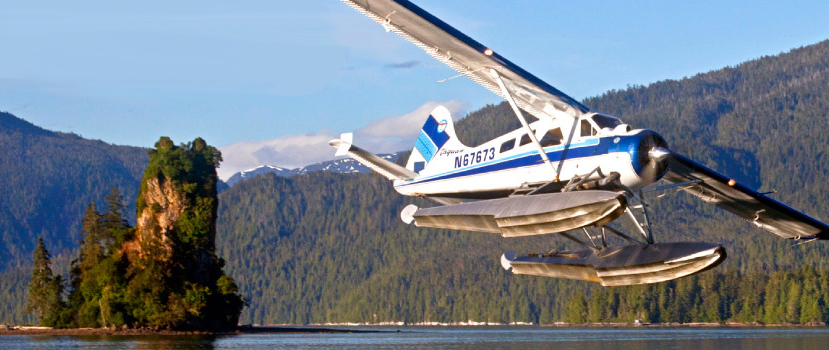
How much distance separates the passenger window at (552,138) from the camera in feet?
98.3

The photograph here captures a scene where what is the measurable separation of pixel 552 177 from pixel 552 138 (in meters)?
1.29

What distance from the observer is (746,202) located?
35.0m

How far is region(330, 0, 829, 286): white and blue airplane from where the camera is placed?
2762 centimetres

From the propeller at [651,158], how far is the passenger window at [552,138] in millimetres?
2791

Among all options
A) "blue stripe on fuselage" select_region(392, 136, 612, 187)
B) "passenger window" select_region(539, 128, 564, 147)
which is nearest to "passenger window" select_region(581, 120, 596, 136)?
"blue stripe on fuselage" select_region(392, 136, 612, 187)

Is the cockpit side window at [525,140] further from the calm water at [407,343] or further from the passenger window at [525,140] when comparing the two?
the calm water at [407,343]

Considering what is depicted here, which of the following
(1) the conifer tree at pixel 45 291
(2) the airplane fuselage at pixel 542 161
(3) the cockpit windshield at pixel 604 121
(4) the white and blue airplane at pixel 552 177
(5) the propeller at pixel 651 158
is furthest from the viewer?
(1) the conifer tree at pixel 45 291

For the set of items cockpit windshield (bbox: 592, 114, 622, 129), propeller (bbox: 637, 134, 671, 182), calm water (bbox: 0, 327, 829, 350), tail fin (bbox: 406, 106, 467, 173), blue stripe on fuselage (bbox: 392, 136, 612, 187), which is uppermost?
tail fin (bbox: 406, 106, 467, 173)

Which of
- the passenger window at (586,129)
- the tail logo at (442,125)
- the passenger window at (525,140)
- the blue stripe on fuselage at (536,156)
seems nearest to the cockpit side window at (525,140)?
the passenger window at (525,140)

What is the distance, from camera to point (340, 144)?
34719 millimetres

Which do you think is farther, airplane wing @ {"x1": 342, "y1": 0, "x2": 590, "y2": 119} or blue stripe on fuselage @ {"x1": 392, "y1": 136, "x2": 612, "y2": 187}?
blue stripe on fuselage @ {"x1": 392, "y1": 136, "x2": 612, "y2": 187}

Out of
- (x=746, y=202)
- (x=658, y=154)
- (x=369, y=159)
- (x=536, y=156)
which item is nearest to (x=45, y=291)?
(x=369, y=159)

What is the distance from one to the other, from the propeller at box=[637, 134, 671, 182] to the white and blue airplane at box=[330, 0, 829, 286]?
0.03 m

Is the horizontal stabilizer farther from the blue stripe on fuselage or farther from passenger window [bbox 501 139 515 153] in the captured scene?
passenger window [bbox 501 139 515 153]
